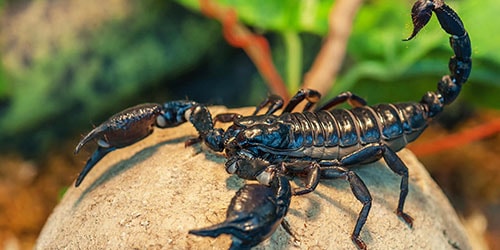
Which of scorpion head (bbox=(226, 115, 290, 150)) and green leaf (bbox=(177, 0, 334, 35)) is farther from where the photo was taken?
green leaf (bbox=(177, 0, 334, 35))

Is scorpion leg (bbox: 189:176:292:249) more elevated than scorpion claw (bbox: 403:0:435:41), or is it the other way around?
scorpion claw (bbox: 403:0:435:41)

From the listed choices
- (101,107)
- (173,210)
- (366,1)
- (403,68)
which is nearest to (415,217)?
(173,210)

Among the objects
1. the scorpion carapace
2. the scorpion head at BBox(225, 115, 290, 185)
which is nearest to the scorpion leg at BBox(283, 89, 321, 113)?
the scorpion carapace

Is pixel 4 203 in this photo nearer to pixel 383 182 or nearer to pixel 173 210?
pixel 173 210

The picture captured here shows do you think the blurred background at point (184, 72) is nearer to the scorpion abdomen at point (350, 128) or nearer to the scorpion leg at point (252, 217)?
the scorpion abdomen at point (350, 128)

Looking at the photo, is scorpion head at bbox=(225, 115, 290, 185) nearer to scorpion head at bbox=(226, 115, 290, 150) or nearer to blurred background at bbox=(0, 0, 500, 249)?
scorpion head at bbox=(226, 115, 290, 150)

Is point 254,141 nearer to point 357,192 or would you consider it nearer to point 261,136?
point 261,136

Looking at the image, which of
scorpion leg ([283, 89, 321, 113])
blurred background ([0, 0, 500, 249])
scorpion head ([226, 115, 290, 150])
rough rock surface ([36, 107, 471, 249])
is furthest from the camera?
blurred background ([0, 0, 500, 249])

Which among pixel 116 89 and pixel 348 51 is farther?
pixel 116 89
